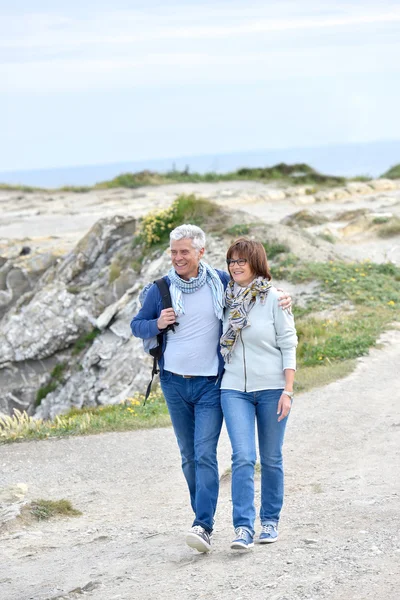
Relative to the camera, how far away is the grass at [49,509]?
7996 mm

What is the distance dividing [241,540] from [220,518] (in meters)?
1.46

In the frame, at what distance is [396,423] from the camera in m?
9.96

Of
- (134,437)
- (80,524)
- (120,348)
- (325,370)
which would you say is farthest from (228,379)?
(120,348)

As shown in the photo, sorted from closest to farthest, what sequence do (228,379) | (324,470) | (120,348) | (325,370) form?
(228,379) → (324,470) → (325,370) → (120,348)

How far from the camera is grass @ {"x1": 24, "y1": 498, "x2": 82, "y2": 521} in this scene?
800cm

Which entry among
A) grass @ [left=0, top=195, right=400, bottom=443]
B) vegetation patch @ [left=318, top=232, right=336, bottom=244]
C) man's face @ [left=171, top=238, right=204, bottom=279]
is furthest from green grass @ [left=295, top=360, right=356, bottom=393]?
vegetation patch @ [left=318, top=232, right=336, bottom=244]

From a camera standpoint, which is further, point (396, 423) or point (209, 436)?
point (396, 423)

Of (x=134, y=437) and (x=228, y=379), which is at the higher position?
(x=228, y=379)

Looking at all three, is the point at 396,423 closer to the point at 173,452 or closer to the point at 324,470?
the point at 324,470

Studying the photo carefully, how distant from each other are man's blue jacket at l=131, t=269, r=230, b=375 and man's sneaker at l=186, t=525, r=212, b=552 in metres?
1.08

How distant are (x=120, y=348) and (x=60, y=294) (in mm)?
2771

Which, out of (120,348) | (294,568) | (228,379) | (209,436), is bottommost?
(120,348)

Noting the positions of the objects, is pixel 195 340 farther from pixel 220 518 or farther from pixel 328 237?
pixel 328 237

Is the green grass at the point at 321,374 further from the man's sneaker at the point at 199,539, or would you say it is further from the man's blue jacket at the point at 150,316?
the man's sneaker at the point at 199,539
